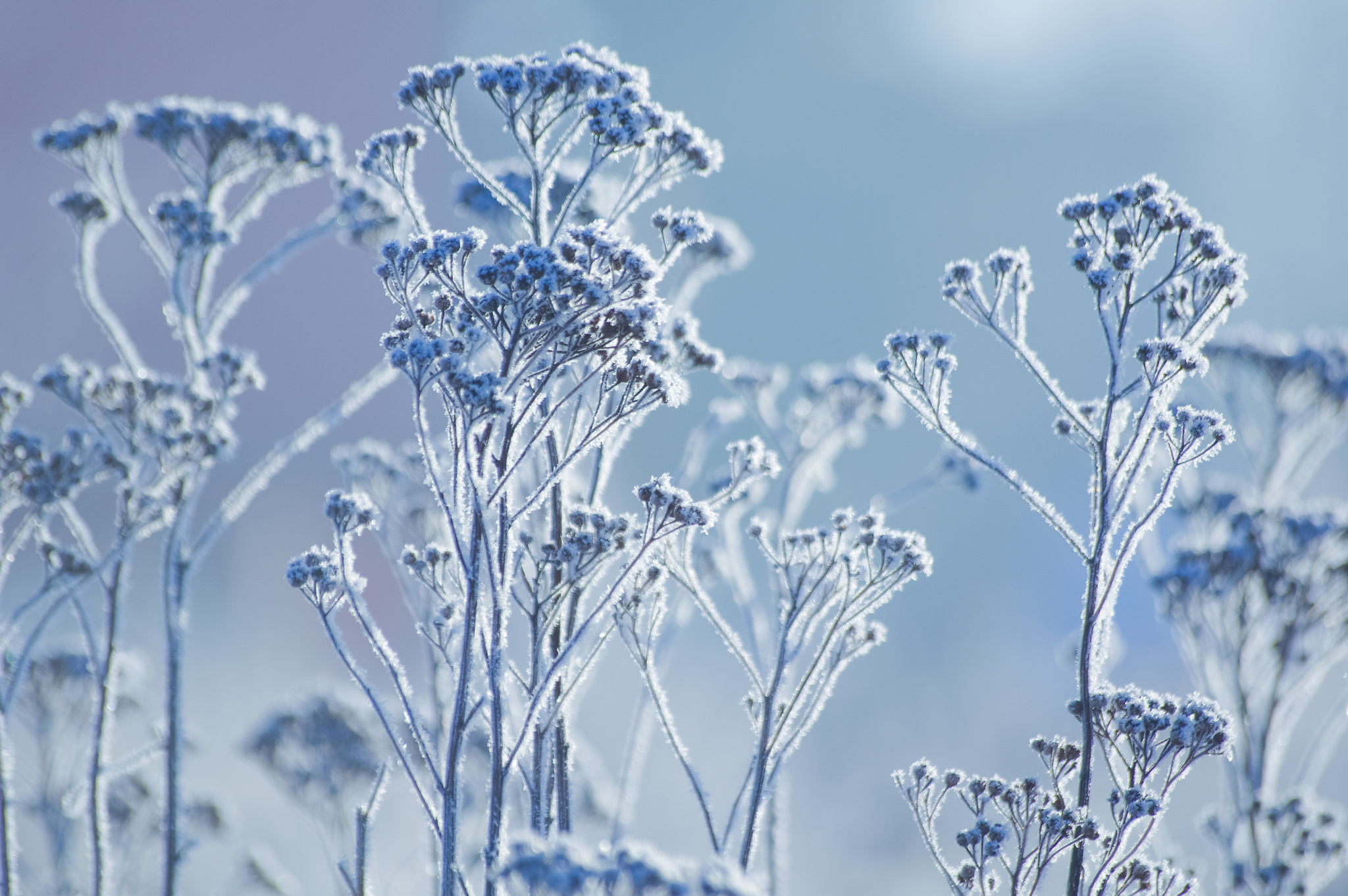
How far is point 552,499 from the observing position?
9.71ft

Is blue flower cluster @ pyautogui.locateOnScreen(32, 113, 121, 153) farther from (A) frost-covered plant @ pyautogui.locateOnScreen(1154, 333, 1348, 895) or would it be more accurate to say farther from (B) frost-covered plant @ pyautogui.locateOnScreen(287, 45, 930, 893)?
(A) frost-covered plant @ pyautogui.locateOnScreen(1154, 333, 1348, 895)

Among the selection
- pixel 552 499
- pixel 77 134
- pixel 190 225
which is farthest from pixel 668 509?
pixel 77 134

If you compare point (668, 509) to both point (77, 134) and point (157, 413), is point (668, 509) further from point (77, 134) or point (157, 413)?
point (77, 134)

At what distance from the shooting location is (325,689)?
612cm

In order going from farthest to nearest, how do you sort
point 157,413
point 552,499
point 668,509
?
point 157,413 < point 552,499 < point 668,509

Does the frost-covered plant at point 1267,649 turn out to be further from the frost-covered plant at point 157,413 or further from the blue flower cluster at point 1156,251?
the frost-covered plant at point 157,413

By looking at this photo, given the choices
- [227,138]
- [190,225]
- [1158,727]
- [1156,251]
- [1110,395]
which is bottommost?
[1158,727]

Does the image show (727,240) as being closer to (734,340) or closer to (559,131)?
(559,131)

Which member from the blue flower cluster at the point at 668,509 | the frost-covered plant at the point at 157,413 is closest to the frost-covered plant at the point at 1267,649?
the blue flower cluster at the point at 668,509

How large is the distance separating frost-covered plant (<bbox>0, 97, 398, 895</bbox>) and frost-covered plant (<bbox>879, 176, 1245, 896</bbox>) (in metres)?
2.33

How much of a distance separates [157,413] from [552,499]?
214cm

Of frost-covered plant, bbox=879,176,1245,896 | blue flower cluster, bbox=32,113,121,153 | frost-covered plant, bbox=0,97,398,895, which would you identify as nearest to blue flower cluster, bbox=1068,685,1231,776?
frost-covered plant, bbox=879,176,1245,896

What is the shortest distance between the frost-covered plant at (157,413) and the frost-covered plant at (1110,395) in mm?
2333

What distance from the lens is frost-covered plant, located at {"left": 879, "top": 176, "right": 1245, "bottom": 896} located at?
8.63 feet
